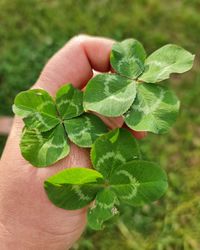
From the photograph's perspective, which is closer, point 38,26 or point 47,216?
point 47,216

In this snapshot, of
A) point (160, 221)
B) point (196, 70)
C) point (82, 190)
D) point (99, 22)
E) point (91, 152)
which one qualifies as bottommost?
point (160, 221)

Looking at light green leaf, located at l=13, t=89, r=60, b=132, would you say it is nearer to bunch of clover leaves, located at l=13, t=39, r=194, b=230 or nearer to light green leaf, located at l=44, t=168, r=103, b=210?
bunch of clover leaves, located at l=13, t=39, r=194, b=230

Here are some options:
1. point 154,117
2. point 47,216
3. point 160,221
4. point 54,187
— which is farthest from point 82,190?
point 160,221

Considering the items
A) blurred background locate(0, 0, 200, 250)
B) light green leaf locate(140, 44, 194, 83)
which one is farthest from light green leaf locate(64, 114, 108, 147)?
blurred background locate(0, 0, 200, 250)

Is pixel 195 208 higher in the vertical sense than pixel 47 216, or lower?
lower

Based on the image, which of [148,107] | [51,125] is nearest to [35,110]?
[51,125]

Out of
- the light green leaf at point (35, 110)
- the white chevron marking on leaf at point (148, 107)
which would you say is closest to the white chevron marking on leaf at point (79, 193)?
the light green leaf at point (35, 110)

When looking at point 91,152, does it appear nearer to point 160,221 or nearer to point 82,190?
point 82,190
